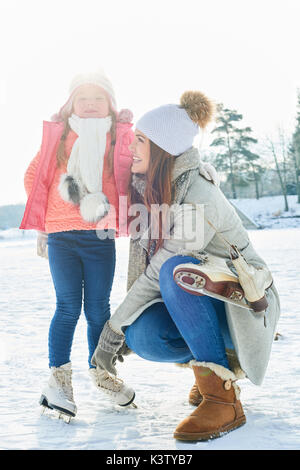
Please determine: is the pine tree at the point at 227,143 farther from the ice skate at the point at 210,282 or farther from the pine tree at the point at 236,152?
the ice skate at the point at 210,282

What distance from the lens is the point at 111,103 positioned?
2.60 meters

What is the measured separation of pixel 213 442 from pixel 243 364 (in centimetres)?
31

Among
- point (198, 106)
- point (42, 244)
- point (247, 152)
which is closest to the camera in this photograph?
point (198, 106)

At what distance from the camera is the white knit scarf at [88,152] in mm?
2480

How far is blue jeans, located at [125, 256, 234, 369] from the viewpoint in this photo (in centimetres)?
193

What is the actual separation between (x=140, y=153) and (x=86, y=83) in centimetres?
56

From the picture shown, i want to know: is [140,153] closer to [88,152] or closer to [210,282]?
[88,152]

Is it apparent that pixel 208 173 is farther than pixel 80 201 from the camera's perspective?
No

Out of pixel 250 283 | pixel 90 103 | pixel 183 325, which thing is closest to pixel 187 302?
pixel 183 325

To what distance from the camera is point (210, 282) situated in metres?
1.84

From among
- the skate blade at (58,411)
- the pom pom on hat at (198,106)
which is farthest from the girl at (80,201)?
the pom pom on hat at (198,106)

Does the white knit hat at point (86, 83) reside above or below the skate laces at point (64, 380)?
above

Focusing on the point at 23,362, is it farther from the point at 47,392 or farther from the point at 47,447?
the point at 47,447
